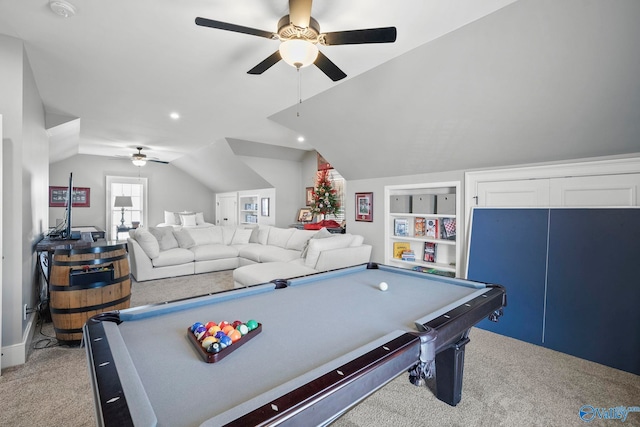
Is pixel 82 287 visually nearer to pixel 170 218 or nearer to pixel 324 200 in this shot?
pixel 324 200

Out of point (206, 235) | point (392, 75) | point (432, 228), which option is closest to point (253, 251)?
point (206, 235)

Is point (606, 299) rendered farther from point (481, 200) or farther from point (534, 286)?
point (481, 200)

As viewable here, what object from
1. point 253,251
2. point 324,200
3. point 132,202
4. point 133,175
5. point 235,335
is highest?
point 133,175

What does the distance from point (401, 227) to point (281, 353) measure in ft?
11.3

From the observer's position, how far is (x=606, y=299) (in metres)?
2.29

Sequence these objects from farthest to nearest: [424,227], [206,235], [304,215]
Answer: [304,215], [206,235], [424,227]

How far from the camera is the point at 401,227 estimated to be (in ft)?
13.8

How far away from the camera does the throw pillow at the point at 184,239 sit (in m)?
5.31

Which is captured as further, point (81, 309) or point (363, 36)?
point (81, 309)

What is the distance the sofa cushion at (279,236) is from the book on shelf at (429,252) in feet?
7.60

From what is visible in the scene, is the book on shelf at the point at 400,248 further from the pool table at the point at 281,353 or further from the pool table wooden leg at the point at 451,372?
the pool table wooden leg at the point at 451,372

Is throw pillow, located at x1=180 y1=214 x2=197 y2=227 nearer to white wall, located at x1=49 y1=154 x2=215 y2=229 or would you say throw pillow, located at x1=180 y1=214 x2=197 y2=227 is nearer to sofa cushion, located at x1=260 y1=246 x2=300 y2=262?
white wall, located at x1=49 y1=154 x2=215 y2=229

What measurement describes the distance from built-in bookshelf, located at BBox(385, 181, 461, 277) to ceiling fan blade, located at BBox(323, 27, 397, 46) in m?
2.20

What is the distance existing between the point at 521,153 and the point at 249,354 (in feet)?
9.99
